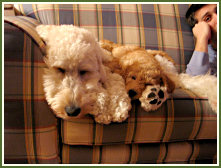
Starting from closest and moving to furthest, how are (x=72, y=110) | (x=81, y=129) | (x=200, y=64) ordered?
(x=72, y=110) < (x=81, y=129) < (x=200, y=64)

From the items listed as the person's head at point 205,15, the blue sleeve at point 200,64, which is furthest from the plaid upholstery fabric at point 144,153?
the person's head at point 205,15

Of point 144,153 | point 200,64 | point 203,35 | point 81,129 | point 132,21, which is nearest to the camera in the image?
point 81,129

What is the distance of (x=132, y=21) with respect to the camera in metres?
1.95

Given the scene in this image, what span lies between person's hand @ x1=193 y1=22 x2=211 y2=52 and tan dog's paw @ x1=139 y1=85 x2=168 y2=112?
100cm

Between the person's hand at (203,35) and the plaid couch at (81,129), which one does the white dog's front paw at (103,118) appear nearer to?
the plaid couch at (81,129)

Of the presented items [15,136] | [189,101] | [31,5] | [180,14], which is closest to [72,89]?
[15,136]

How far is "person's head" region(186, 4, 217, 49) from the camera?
1813mm

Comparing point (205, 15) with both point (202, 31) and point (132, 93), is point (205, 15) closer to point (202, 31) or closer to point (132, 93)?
point (202, 31)

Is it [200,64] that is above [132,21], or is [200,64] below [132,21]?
below

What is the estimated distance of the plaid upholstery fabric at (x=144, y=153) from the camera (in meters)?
1.15

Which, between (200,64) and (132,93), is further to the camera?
(200,64)

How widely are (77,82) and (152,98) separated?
450 millimetres

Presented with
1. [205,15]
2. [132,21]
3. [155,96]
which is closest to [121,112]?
[155,96]

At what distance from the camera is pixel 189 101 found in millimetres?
1184
